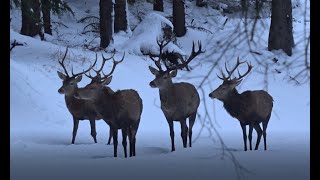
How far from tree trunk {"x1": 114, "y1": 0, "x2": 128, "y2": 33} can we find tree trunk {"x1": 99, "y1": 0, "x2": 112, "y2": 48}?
32.1 inches

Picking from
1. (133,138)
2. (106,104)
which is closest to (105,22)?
(106,104)

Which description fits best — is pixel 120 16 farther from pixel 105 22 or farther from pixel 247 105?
pixel 247 105

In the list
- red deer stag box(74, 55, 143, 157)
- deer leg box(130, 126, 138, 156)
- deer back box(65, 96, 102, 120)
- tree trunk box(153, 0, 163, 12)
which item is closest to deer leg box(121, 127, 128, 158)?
red deer stag box(74, 55, 143, 157)

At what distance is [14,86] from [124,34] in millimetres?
6991

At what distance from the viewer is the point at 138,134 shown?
12.9 m

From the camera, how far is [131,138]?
9234mm

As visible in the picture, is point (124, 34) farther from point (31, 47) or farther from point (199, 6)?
point (199, 6)

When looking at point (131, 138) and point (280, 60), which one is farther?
point (280, 60)

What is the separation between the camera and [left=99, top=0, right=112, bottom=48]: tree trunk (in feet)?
63.0

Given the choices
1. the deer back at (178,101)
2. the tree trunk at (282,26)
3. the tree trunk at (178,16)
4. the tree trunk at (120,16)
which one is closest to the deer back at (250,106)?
the deer back at (178,101)

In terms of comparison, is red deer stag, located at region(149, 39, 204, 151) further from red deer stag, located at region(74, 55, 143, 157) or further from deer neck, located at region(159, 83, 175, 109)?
red deer stag, located at region(74, 55, 143, 157)

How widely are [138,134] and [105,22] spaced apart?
7.11m

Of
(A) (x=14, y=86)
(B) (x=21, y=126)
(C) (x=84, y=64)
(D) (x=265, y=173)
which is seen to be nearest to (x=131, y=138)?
(D) (x=265, y=173)

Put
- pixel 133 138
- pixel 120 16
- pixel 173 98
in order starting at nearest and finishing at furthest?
pixel 133 138
pixel 173 98
pixel 120 16
